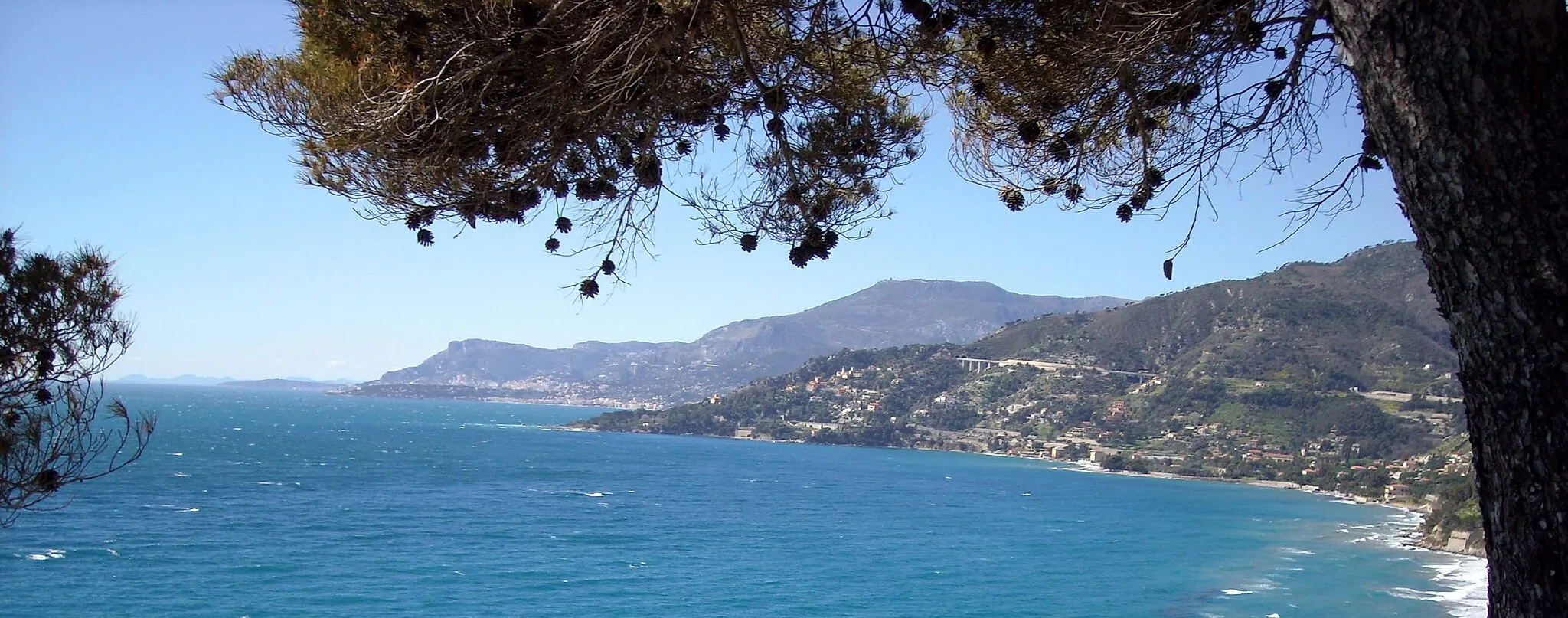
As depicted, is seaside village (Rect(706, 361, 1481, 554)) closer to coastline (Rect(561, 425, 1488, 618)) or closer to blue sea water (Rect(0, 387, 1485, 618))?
coastline (Rect(561, 425, 1488, 618))

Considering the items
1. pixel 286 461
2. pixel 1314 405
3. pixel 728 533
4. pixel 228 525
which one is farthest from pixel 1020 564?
pixel 286 461

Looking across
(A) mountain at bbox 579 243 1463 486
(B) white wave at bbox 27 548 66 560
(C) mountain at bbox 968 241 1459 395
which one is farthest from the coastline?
(B) white wave at bbox 27 548 66 560

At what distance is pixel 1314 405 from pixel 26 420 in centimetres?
7142

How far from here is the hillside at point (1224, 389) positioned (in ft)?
207

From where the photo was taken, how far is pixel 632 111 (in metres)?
3.66

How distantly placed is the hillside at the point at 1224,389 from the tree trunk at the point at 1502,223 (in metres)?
52.6

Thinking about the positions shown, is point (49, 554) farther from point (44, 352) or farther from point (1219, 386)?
point (1219, 386)

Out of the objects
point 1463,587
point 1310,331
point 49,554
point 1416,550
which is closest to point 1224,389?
point 1310,331

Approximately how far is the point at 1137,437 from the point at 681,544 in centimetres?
4328

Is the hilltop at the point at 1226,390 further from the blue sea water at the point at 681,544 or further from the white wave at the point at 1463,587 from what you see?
the white wave at the point at 1463,587

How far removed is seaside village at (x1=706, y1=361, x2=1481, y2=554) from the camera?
177 ft

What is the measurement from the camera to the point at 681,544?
40.8 meters

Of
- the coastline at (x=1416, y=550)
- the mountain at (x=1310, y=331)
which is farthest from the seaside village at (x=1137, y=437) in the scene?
the mountain at (x=1310, y=331)

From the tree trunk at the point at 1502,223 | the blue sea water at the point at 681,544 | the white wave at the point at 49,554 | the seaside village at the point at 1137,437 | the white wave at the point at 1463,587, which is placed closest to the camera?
the tree trunk at the point at 1502,223
